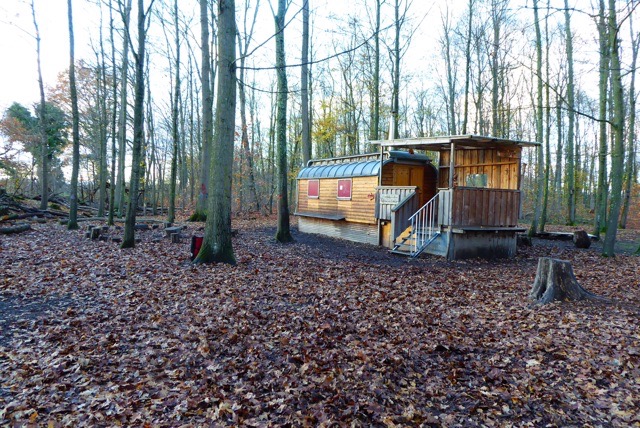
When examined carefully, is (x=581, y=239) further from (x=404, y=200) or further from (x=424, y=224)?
(x=404, y=200)

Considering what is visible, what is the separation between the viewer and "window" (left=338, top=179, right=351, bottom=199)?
52.3ft

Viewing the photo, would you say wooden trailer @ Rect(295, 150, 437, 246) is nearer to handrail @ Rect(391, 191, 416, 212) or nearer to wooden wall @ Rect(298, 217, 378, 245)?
wooden wall @ Rect(298, 217, 378, 245)

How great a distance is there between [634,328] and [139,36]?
487 inches

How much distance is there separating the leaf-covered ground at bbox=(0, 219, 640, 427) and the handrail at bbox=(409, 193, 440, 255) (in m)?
3.52

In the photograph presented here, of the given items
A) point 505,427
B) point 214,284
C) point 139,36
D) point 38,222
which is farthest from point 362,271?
point 38,222

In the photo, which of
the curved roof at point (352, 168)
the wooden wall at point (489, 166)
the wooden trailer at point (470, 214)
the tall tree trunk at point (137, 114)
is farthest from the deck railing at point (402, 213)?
the tall tree trunk at point (137, 114)

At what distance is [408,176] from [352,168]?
7.74ft

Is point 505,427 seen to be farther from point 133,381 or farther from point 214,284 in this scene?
point 214,284

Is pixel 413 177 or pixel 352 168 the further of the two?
pixel 352 168

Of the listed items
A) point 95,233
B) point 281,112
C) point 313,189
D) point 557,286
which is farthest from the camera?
point 313,189

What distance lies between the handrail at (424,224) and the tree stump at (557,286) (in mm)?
5011

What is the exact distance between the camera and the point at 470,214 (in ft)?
38.1

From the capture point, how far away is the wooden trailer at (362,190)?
47.1 ft

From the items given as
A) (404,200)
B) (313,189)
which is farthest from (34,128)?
(404,200)
